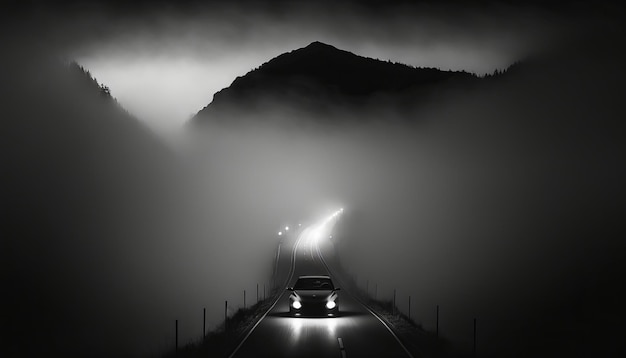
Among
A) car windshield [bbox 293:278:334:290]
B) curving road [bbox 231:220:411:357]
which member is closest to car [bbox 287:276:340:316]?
car windshield [bbox 293:278:334:290]

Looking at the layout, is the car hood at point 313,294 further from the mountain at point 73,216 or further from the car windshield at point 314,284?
the mountain at point 73,216

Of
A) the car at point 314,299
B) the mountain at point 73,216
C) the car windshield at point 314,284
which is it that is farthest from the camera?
the mountain at point 73,216

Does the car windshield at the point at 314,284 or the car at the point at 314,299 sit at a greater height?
the car windshield at the point at 314,284

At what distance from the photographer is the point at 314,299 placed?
3027 centimetres

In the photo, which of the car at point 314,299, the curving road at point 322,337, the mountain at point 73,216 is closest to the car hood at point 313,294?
the car at point 314,299

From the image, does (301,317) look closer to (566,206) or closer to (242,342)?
(242,342)

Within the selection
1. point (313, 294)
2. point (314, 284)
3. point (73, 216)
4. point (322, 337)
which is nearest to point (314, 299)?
point (313, 294)

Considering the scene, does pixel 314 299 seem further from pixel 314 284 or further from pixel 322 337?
pixel 322 337

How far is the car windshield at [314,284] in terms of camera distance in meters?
30.9

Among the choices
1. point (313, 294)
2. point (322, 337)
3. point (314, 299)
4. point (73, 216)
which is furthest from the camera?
point (73, 216)

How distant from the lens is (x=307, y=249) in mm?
121812

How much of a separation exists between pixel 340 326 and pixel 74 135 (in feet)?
457

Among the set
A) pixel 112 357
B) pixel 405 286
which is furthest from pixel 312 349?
pixel 405 286

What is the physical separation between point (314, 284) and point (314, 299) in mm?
1187
